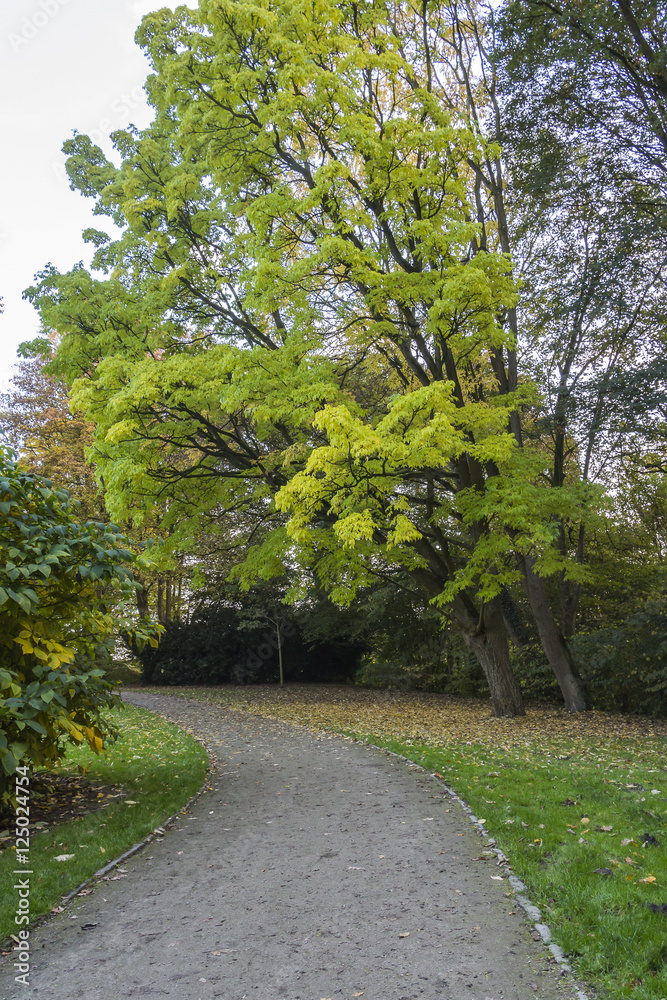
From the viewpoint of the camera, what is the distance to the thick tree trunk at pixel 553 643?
13109 millimetres

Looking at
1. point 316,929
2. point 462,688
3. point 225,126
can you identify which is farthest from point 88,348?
point 462,688

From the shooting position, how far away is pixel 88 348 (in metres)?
10.6

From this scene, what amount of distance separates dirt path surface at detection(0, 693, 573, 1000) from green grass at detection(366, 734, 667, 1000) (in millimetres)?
227

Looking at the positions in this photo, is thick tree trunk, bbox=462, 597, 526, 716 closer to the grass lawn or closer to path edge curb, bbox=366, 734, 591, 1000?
the grass lawn

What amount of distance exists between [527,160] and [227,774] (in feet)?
40.1

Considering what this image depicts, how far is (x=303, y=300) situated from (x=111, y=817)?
6903 mm

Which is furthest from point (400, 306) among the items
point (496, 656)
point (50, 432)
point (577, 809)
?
point (50, 432)

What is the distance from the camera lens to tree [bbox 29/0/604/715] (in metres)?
8.45

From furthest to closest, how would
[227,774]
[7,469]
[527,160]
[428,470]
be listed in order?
[527,160] < [428,470] < [227,774] < [7,469]

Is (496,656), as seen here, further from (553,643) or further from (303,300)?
(303,300)

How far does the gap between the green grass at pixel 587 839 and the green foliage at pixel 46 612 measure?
10.8 feet

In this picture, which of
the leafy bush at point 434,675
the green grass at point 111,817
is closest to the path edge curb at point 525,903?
the green grass at point 111,817

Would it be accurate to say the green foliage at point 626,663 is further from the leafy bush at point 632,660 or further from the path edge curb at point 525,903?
the path edge curb at point 525,903

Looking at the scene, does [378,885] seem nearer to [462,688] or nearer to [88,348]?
[88,348]
